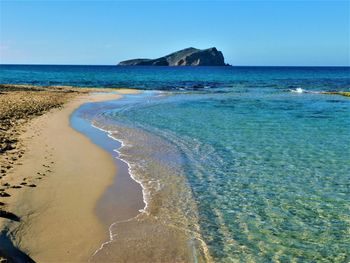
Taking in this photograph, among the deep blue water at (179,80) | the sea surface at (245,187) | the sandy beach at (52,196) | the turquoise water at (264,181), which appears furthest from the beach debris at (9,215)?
the deep blue water at (179,80)

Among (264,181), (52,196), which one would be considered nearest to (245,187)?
(264,181)

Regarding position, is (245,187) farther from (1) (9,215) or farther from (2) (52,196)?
(1) (9,215)

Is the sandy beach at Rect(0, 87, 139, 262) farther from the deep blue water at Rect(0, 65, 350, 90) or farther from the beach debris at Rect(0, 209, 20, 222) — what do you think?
the deep blue water at Rect(0, 65, 350, 90)

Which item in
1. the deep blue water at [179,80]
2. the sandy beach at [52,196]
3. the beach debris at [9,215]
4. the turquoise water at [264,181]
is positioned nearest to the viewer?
the sandy beach at [52,196]

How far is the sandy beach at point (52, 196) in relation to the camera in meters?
6.93

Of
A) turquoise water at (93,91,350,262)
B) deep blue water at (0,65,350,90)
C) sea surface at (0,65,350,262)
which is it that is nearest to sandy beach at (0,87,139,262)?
sea surface at (0,65,350,262)

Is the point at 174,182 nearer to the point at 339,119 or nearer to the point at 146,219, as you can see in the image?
the point at 146,219

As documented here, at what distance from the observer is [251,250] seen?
280 inches

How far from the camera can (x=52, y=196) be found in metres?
9.45

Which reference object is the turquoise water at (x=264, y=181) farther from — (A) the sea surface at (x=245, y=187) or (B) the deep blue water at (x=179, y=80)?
(B) the deep blue water at (x=179, y=80)

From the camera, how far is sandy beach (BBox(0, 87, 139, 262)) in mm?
6926

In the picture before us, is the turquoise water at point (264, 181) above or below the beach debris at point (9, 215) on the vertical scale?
below

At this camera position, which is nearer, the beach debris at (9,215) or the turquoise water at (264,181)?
the turquoise water at (264,181)

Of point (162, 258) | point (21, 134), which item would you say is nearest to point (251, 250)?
point (162, 258)
